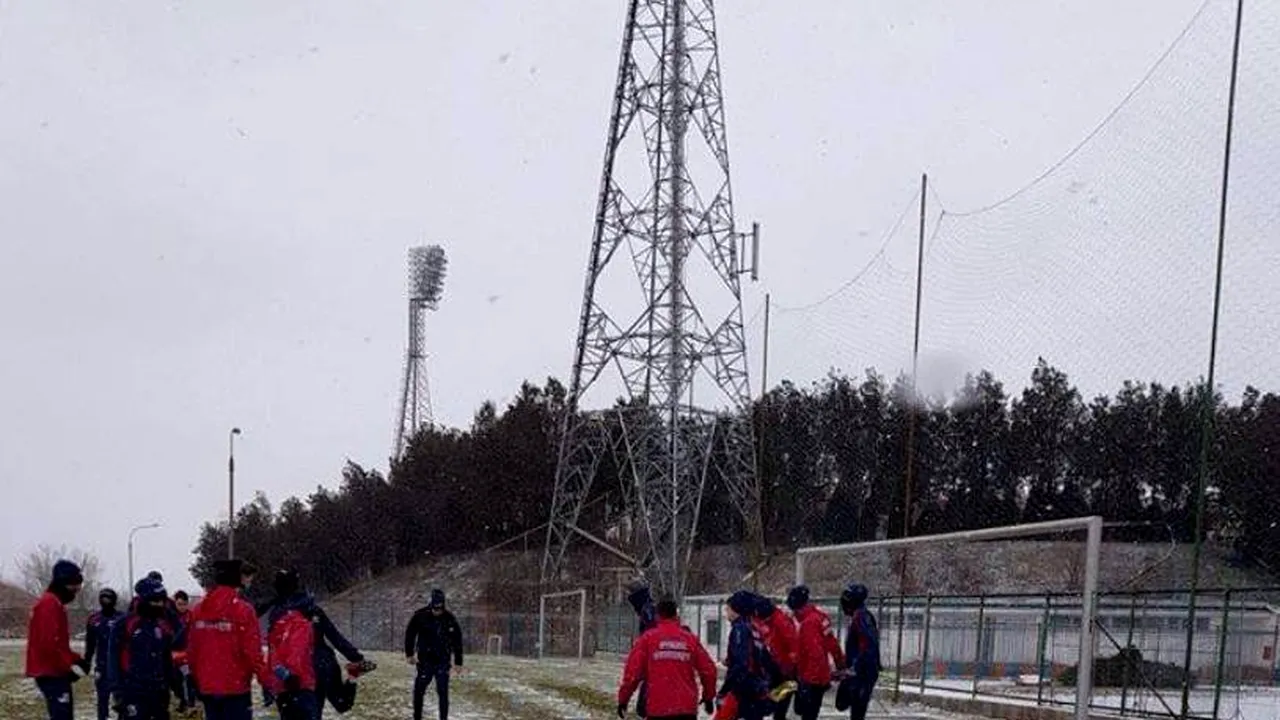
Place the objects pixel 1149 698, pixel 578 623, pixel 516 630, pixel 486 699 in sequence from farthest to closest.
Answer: pixel 516 630 → pixel 578 623 → pixel 486 699 → pixel 1149 698

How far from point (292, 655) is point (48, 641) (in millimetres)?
2270

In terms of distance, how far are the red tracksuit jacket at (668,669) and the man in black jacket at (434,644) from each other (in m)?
6.13

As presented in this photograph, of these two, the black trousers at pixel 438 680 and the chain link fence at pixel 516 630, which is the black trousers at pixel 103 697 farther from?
the chain link fence at pixel 516 630

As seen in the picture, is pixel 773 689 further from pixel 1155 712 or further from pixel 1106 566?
pixel 1106 566

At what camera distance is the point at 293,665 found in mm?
11742

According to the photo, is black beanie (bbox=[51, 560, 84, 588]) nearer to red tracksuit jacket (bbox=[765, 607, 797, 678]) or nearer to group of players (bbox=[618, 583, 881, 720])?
group of players (bbox=[618, 583, 881, 720])

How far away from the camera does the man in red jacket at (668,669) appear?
11258 millimetres

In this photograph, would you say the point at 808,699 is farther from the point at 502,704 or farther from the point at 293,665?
the point at 502,704

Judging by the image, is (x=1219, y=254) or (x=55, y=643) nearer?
(x=55, y=643)

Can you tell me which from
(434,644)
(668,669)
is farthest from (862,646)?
(434,644)

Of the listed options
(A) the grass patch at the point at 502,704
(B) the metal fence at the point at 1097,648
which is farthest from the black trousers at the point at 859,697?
(A) the grass patch at the point at 502,704

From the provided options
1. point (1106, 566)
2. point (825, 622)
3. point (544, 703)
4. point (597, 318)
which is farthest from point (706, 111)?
point (825, 622)

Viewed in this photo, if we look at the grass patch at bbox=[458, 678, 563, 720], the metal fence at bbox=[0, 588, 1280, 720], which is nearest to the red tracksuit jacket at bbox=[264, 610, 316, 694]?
the grass patch at bbox=[458, 678, 563, 720]

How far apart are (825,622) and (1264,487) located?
13721mm
